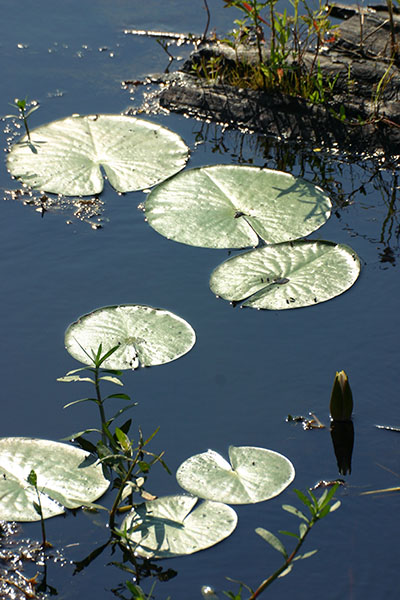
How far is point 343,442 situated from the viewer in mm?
2814

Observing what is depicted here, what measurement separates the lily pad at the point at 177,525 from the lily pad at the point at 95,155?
2010 mm

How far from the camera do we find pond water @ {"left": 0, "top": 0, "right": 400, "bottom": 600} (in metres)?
2.41

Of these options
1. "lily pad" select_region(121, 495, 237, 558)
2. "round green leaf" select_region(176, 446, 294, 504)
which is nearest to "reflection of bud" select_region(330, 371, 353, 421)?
"round green leaf" select_region(176, 446, 294, 504)

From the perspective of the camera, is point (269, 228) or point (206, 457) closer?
point (206, 457)

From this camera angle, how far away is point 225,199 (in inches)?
156

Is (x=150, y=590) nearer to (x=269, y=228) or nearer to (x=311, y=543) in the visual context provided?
(x=311, y=543)

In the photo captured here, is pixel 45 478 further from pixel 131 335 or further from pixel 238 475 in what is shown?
pixel 131 335

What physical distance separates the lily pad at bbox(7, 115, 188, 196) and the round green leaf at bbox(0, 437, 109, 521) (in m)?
1.72

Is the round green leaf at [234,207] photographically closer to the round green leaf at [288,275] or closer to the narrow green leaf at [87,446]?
the round green leaf at [288,275]

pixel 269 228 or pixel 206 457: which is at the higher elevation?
pixel 269 228

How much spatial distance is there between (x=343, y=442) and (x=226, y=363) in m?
0.56

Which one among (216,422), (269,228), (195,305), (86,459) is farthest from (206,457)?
(269,228)

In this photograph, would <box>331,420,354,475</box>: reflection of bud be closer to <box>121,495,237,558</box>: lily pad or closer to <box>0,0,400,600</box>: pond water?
<box>0,0,400,600</box>: pond water

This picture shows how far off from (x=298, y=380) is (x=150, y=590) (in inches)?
40.8
